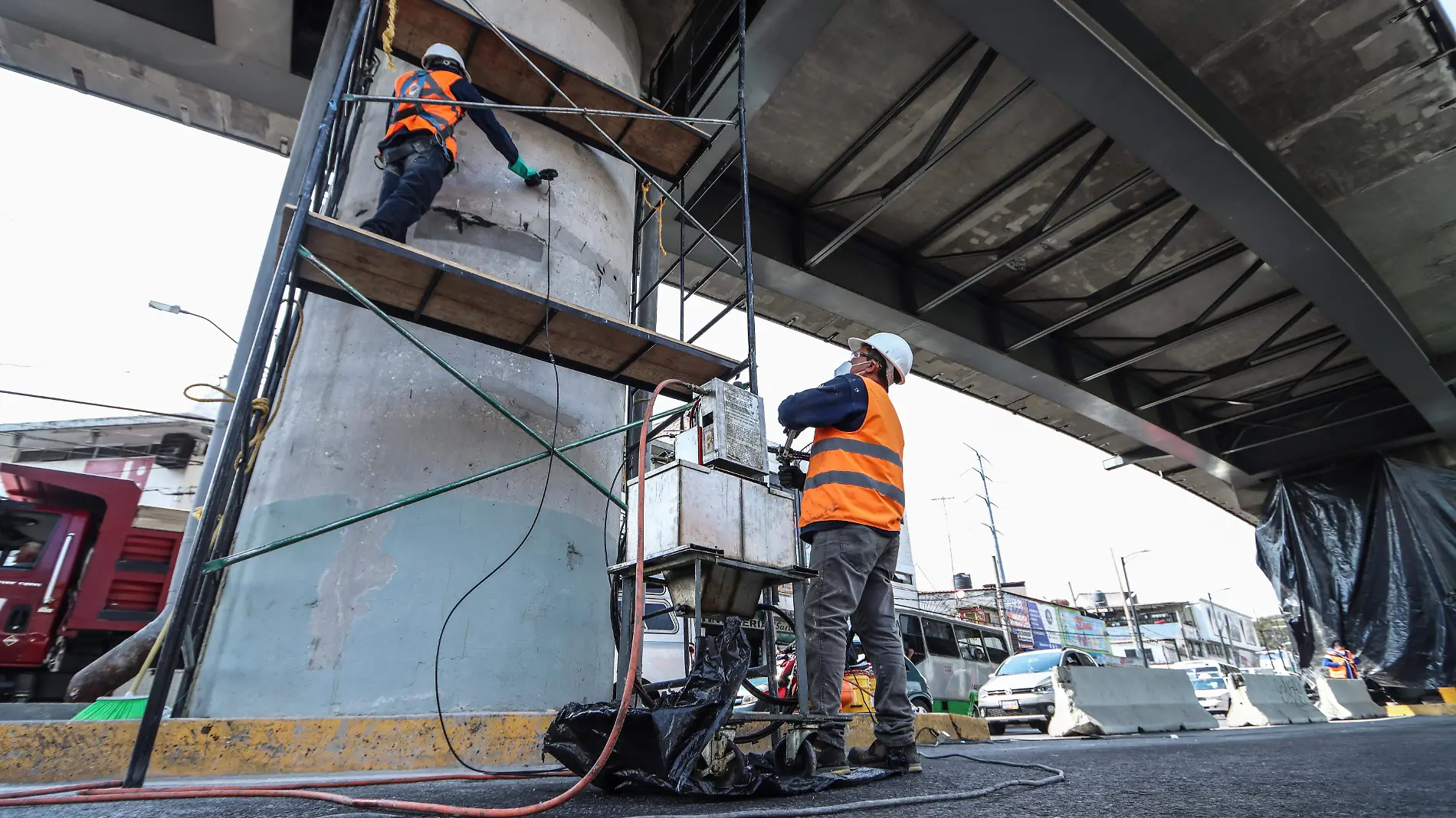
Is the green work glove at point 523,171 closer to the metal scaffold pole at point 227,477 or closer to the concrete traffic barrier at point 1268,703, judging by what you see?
the metal scaffold pole at point 227,477

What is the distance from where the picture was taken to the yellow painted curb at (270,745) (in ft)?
8.77

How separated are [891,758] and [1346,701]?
43.0ft

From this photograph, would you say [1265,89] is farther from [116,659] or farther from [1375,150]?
[116,659]

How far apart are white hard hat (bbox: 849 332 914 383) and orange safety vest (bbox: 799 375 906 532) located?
454mm

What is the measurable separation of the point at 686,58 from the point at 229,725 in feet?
Result: 22.3

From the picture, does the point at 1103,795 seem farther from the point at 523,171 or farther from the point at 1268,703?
the point at 1268,703

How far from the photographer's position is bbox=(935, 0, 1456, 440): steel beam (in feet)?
18.7

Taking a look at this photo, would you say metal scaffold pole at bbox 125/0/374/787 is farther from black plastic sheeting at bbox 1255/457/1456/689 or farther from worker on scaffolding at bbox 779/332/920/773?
black plastic sheeting at bbox 1255/457/1456/689

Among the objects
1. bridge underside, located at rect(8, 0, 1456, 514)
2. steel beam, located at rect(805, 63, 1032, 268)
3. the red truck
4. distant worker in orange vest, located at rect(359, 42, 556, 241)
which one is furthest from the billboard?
distant worker in orange vest, located at rect(359, 42, 556, 241)

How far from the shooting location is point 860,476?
3.29 metres

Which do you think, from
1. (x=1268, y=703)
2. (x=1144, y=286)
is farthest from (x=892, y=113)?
(x=1268, y=703)

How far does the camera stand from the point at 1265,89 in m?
7.07

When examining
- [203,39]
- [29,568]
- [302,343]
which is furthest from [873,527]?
[203,39]

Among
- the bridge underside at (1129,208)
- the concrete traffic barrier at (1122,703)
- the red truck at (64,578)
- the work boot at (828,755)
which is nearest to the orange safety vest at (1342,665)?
the bridge underside at (1129,208)
